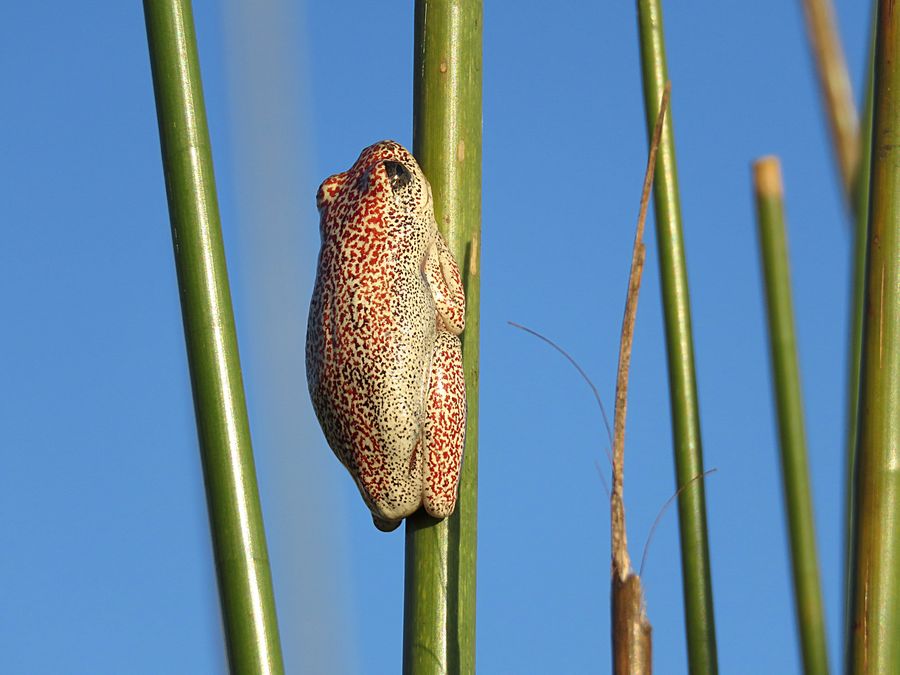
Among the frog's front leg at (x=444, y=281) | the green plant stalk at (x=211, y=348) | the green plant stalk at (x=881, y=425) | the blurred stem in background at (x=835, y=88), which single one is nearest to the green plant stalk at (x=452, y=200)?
the frog's front leg at (x=444, y=281)

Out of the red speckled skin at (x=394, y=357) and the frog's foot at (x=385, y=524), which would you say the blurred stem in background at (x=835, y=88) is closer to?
the red speckled skin at (x=394, y=357)

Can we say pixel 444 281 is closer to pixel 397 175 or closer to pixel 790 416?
pixel 397 175

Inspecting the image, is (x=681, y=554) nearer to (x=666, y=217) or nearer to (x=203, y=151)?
(x=666, y=217)

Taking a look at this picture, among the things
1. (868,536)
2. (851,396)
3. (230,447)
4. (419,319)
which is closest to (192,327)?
(230,447)

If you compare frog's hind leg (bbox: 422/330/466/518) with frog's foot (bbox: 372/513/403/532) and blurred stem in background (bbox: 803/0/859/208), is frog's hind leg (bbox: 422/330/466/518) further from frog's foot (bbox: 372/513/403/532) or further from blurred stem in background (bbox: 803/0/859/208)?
blurred stem in background (bbox: 803/0/859/208)

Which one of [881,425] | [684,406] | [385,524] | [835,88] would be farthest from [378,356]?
[835,88]

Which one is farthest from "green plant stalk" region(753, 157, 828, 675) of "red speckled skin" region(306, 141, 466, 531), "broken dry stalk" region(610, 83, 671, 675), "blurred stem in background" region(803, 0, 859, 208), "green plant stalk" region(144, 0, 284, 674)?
"green plant stalk" region(144, 0, 284, 674)
